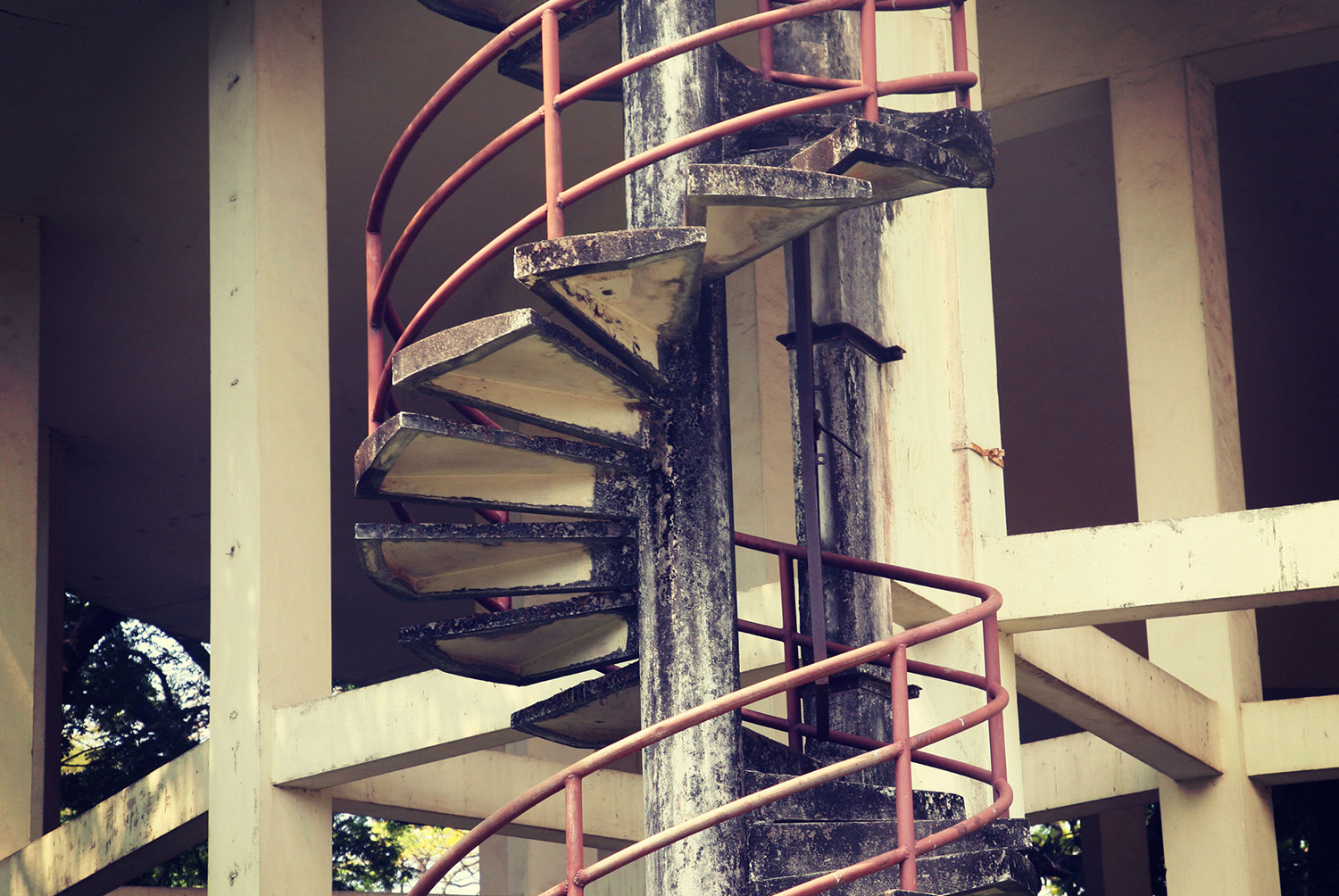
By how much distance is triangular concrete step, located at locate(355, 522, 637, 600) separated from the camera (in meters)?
6.27

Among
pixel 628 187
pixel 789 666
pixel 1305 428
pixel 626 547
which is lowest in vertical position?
pixel 789 666

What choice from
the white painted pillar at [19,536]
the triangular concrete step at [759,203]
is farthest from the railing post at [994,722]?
the white painted pillar at [19,536]

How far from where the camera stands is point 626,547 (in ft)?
21.3

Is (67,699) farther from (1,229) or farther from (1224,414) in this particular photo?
(1224,414)

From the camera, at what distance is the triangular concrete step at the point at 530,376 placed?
18.5 feet

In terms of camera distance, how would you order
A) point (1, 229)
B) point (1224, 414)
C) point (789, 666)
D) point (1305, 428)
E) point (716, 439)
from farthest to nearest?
point (1305, 428) → point (1, 229) → point (1224, 414) → point (789, 666) → point (716, 439)

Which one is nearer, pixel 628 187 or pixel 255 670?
pixel 628 187

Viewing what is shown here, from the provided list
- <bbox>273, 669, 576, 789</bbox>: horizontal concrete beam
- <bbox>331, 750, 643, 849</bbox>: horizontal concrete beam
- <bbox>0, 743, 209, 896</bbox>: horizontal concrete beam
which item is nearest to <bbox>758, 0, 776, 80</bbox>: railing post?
<bbox>273, 669, 576, 789</bbox>: horizontal concrete beam

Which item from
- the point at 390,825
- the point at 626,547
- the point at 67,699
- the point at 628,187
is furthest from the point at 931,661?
the point at 390,825

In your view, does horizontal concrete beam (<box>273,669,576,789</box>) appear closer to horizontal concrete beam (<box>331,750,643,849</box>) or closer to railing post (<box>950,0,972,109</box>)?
horizontal concrete beam (<box>331,750,643,849</box>)

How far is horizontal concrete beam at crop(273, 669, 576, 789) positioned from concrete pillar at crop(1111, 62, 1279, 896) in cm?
382

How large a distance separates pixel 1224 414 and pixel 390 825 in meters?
21.2

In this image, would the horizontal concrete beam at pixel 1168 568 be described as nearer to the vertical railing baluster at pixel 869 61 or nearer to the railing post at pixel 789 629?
the railing post at pixel 789 629

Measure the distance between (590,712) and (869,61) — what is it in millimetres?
2850
